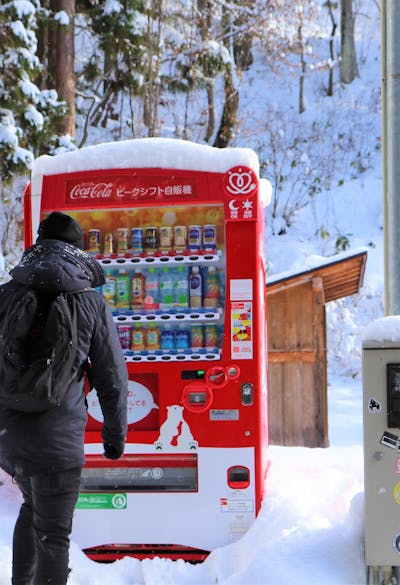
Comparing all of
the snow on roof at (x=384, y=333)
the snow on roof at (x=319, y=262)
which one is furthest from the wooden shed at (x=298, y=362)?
the snow on roof at (x=384, y=333)

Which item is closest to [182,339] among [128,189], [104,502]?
[128,189]

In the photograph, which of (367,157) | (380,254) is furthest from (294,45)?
(380,254)

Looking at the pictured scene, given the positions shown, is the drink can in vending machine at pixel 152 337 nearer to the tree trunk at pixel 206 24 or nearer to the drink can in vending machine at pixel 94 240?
the drink can in vending machine at pixel 94 240

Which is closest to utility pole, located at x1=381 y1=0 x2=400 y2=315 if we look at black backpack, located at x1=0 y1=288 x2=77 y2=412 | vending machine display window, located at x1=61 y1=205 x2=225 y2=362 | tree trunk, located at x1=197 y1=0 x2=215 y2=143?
vending machine display window, located at x1=61 y1=205 x2=225 y2=362

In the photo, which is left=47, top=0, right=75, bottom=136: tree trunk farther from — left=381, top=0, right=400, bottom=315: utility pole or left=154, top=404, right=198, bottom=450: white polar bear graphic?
left=154, top=404, right=198, bottom=450: white polar bear graphic

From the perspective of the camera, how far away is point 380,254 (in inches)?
711

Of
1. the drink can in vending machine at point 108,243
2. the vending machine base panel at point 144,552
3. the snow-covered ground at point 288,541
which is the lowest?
the vending machine base panel at point 144,552

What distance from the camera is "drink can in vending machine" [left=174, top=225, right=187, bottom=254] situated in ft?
15.5

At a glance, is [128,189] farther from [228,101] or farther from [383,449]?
[228,101]

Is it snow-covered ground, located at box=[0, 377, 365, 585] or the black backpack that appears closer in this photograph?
the black backpack

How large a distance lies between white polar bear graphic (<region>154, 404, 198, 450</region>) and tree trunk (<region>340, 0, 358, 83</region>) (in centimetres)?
2234

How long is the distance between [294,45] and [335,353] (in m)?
9.35

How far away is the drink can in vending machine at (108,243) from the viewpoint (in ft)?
15.9

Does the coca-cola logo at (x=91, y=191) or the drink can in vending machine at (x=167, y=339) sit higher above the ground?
the coca-cola logo at (x=91, y=191)
